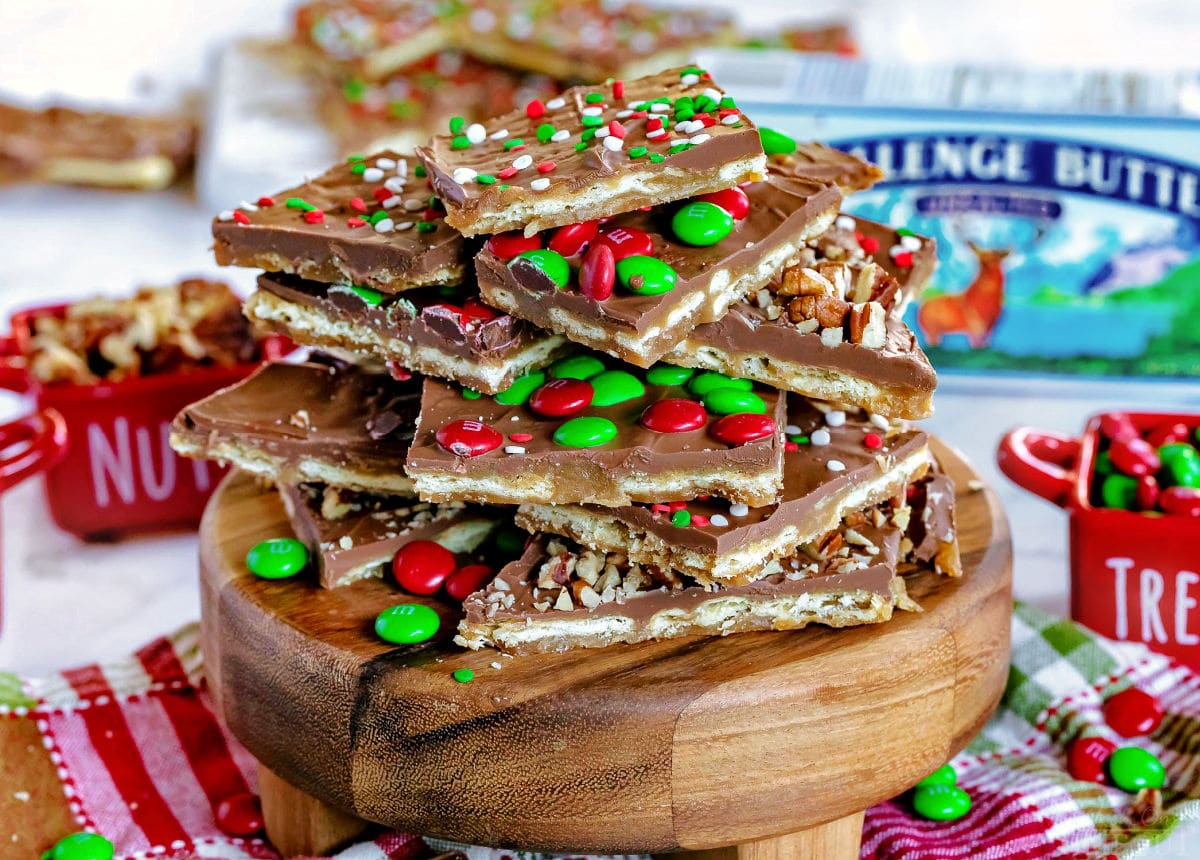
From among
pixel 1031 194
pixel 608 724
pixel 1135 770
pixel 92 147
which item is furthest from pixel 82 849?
pixel 92 147

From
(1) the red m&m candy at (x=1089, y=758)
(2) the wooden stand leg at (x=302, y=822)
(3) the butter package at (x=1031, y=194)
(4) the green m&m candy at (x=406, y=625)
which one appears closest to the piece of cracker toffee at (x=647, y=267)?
(4) the green m&m candy at (x=406, y=625)

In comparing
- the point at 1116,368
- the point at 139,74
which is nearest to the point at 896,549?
the point at 1116,368

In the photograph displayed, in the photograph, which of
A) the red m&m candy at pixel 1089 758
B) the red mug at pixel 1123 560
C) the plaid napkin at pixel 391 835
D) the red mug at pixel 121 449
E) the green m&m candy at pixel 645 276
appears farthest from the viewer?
the red mug at pixel 121 449

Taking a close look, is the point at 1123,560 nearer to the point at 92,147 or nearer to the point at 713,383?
the point at 713,383

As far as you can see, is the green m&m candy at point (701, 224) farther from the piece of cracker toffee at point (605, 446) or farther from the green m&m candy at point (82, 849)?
the green m&m candy at point (82, 849)

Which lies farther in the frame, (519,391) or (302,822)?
(302,822)

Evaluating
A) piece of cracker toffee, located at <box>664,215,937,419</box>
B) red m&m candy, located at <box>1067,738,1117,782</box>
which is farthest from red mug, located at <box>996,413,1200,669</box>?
piece of cracker toffee, located at <box>664,215,937,419</box>
